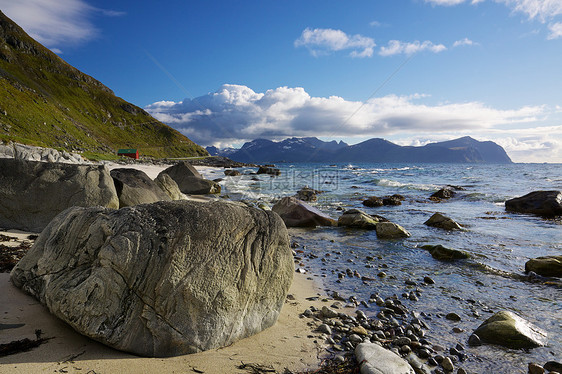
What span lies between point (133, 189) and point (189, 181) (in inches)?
636

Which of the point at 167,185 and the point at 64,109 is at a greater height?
the point at 64,109

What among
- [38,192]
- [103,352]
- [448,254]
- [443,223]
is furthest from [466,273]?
[38,192]

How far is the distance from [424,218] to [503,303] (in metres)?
12.0

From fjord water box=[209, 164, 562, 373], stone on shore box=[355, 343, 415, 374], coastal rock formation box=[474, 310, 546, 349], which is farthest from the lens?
fjord water box=[209, 164, 562, 373]

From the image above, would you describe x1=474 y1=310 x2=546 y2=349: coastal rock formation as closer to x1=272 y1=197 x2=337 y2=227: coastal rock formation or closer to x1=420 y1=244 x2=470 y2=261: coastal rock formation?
x1=420 y1=244 x2=470 y2=261: coastal rock formation

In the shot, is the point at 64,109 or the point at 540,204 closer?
the point at 540,204

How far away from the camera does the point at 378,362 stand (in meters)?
4.66

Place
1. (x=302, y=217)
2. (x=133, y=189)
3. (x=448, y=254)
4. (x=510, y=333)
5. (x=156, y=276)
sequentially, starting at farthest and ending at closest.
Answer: (x=302, y=217) → (x=133, y=189) → (x=448, y=254) → (x=510, y=333) → (x=156, y=276)

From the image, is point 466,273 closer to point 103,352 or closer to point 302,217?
point 302,217

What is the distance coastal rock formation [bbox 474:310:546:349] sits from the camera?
5.69 metres

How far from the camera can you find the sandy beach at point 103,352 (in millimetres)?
3785

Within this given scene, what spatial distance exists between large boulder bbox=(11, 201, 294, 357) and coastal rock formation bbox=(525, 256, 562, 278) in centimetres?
870

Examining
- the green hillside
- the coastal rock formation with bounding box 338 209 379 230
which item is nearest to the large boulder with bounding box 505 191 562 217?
the coastal rock formation with bounding box 338 209 379 230

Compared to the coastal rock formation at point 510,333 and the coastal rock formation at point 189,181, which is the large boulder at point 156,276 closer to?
the coastal rock formation at point 510,333
